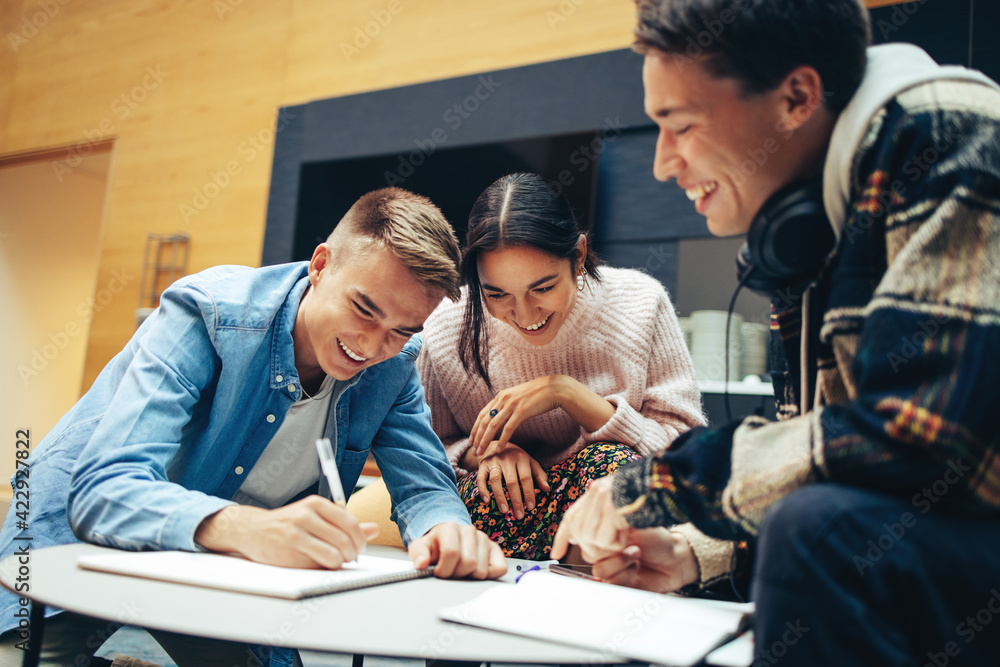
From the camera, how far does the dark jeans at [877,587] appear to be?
0.54m

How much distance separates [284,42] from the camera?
168 inches

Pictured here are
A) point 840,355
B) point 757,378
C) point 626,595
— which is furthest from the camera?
point 757,378

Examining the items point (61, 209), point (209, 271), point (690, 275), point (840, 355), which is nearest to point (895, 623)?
point (840, 355)

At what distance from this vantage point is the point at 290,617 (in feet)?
2.06

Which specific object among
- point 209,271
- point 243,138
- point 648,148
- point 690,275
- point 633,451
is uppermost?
point 243,138

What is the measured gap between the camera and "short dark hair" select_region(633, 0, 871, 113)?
0.73m

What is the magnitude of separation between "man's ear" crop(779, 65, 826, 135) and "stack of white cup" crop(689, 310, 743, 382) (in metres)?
1.85

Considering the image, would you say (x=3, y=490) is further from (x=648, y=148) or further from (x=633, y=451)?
(x=633, y=451)

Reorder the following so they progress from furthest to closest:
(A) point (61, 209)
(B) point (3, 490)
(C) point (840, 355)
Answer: (A) point (61, 209) → (B) point (3, 490) → (C) point (840, 355)

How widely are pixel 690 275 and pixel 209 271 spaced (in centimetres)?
198
